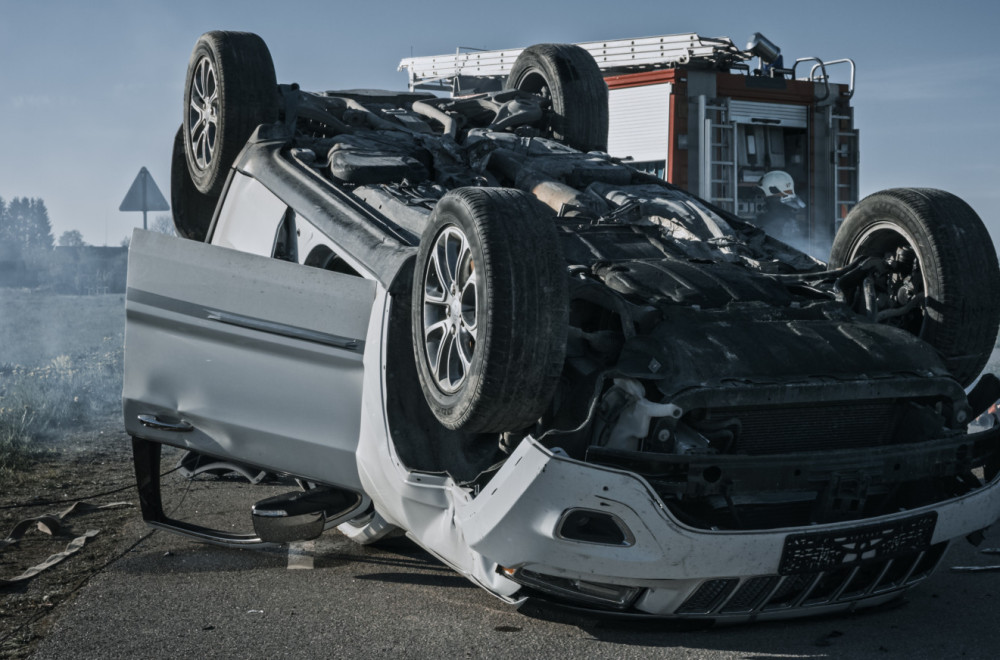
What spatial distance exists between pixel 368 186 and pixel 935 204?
2.54 meters

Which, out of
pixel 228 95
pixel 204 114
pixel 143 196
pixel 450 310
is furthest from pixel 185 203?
pixel 143 196

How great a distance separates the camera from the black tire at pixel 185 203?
7.07 meters

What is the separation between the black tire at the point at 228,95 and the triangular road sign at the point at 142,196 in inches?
290

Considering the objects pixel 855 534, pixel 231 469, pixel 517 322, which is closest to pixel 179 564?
Answer: pixel 231 469

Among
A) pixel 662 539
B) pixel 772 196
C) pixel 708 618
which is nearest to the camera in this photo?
pixel 662 539

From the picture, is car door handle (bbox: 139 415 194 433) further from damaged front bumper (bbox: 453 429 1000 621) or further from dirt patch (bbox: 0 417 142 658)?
damaged front bumper (bbox: 453 429 1000 621)

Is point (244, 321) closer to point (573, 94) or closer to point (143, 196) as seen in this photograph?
point (573, 94)

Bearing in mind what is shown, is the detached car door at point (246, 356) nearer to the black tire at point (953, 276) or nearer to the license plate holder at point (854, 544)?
the license plate holder at point (854, 544)

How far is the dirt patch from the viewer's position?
4.19 meters

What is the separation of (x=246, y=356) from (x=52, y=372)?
7419 mm

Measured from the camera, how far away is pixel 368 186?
5.18 meters

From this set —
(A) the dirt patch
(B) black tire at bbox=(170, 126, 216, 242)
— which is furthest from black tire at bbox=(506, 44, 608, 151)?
(A) the dirt patch

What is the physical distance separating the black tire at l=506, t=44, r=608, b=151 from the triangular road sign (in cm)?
743

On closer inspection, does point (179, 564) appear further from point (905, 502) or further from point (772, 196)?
point (772, 196)
